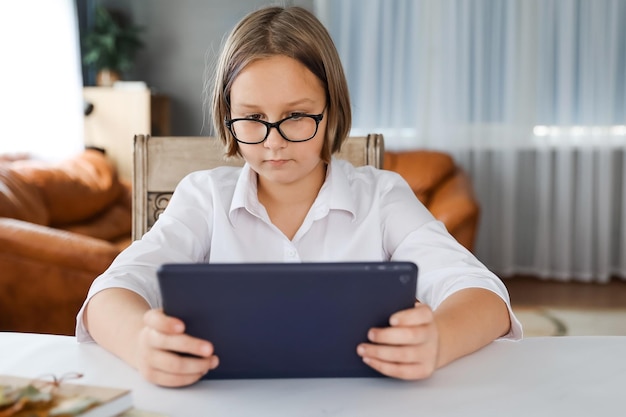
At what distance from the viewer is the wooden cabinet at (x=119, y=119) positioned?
13.4 feet

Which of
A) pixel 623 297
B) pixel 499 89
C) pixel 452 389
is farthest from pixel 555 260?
pixel 452 389

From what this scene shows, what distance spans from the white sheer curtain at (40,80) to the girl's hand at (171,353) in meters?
3.13

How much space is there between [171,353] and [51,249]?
1507 mm

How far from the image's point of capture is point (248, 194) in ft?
3.91

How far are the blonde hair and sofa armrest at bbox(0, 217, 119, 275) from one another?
3.35 feet

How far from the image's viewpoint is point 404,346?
2.31ft


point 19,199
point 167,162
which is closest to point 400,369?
point 167,162

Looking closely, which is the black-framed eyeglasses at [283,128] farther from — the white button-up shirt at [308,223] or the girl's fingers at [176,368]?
the girl's fingers at [176,368]

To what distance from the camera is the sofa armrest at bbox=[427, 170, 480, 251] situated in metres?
3.18

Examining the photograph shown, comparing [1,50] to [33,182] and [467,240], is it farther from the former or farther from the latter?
[467,240]

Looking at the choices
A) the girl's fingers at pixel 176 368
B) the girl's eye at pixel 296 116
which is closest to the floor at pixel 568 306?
the girl's eye at pixel 296 116

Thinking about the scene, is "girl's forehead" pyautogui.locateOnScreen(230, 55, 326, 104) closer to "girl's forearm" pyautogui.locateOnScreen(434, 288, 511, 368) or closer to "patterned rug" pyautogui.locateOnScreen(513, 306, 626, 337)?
"girl's forearm" pyautogui.locateOnScreen(434, 288, 511, 368)

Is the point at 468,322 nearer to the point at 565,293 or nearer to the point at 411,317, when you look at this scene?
the point at 411,317

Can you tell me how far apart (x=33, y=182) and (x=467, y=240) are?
201 centimetres
